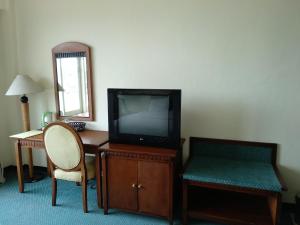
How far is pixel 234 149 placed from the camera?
2.58 m

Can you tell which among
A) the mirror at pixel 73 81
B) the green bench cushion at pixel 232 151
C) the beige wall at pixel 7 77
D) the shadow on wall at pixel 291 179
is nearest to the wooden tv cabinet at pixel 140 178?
the green bench cushion at pixel 232 151

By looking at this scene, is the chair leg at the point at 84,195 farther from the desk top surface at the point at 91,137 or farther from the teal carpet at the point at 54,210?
the desk top surface at the point at 91,137

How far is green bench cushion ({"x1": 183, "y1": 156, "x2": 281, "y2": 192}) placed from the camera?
6.76 ft

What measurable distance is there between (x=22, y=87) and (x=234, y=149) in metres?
2.54

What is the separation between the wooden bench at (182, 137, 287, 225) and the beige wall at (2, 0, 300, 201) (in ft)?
0.40

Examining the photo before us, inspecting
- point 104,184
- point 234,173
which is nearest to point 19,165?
point 104,184

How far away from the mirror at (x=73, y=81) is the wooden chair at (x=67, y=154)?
0.72 m

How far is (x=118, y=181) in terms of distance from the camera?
A: 2438mm

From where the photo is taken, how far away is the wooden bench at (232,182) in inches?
82.4

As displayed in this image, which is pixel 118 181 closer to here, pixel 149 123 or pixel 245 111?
pixel 149 123

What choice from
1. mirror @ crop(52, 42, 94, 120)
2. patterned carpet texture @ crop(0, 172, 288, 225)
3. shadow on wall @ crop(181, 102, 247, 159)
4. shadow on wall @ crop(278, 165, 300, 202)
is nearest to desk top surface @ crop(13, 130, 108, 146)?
mirror @ crop(52, 42, 94, 120)

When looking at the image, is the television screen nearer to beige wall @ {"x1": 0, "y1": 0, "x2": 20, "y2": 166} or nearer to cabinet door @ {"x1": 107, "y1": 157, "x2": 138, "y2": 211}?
cabinet door @ {"x1": 107, "y1": 157, "x2": 138, "y2": 211}

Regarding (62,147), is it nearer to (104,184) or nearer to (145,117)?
(104,184)

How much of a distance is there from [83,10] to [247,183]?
254cm
